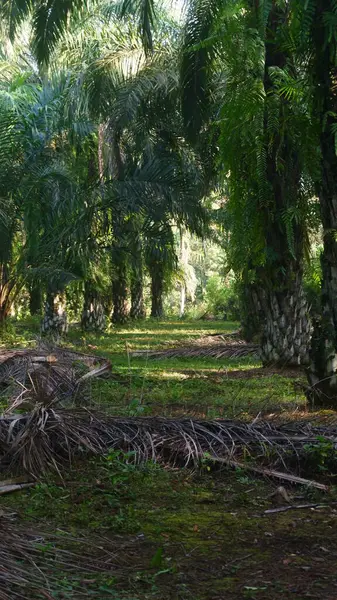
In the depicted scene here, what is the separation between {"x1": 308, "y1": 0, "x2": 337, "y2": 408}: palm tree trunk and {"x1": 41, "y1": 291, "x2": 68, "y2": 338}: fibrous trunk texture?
10.3 m

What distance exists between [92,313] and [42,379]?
560 inches

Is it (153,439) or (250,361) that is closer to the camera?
(153,439)

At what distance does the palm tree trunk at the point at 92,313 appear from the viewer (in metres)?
19.5

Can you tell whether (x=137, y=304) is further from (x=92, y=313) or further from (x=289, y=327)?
(x=289, y=327)

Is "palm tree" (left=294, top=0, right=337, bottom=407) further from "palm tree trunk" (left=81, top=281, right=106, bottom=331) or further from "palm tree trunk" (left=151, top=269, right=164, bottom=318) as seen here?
"palm tree trunk" (left=151, top=269, right=164, bottom=318)

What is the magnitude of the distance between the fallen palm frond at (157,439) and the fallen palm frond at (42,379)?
0.21 metres

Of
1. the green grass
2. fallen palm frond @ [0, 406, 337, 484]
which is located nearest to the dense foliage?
the green grass

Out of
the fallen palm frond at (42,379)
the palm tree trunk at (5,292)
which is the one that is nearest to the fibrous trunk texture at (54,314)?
the palm tree trunk at (5,292)

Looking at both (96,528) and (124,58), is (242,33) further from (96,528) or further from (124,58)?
(124,58)

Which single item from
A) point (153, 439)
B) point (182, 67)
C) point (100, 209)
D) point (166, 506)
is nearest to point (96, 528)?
point (166, 506)

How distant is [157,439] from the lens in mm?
4742

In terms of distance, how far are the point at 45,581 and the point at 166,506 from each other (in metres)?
1.31

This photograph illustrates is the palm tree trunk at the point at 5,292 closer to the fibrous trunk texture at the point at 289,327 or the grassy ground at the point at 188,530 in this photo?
the fibrous trunk texture at the point at 289,327

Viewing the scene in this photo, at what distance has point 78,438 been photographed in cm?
459
